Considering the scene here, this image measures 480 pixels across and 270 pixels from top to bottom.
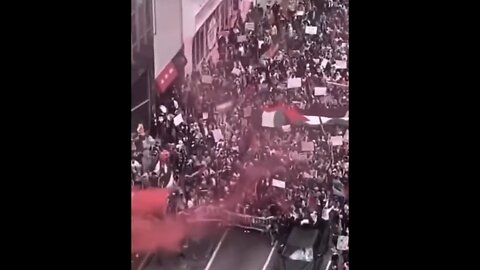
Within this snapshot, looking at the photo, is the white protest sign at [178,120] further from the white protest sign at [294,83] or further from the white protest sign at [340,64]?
the white protest sign at [340,64]

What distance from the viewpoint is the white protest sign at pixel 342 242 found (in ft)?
5.25

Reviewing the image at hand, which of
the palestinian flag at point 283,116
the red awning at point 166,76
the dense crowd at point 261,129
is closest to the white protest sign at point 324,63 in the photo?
the dense crowd at point 261,129

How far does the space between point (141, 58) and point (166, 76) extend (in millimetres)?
74

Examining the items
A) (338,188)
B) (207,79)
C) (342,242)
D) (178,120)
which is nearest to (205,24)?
(207,79)

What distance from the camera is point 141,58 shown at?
1.59 metres

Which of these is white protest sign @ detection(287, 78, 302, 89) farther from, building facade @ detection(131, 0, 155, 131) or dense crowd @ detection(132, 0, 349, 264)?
building facade @ detection(131, 0, 155, 131)

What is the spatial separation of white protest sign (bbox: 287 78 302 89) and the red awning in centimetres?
28
